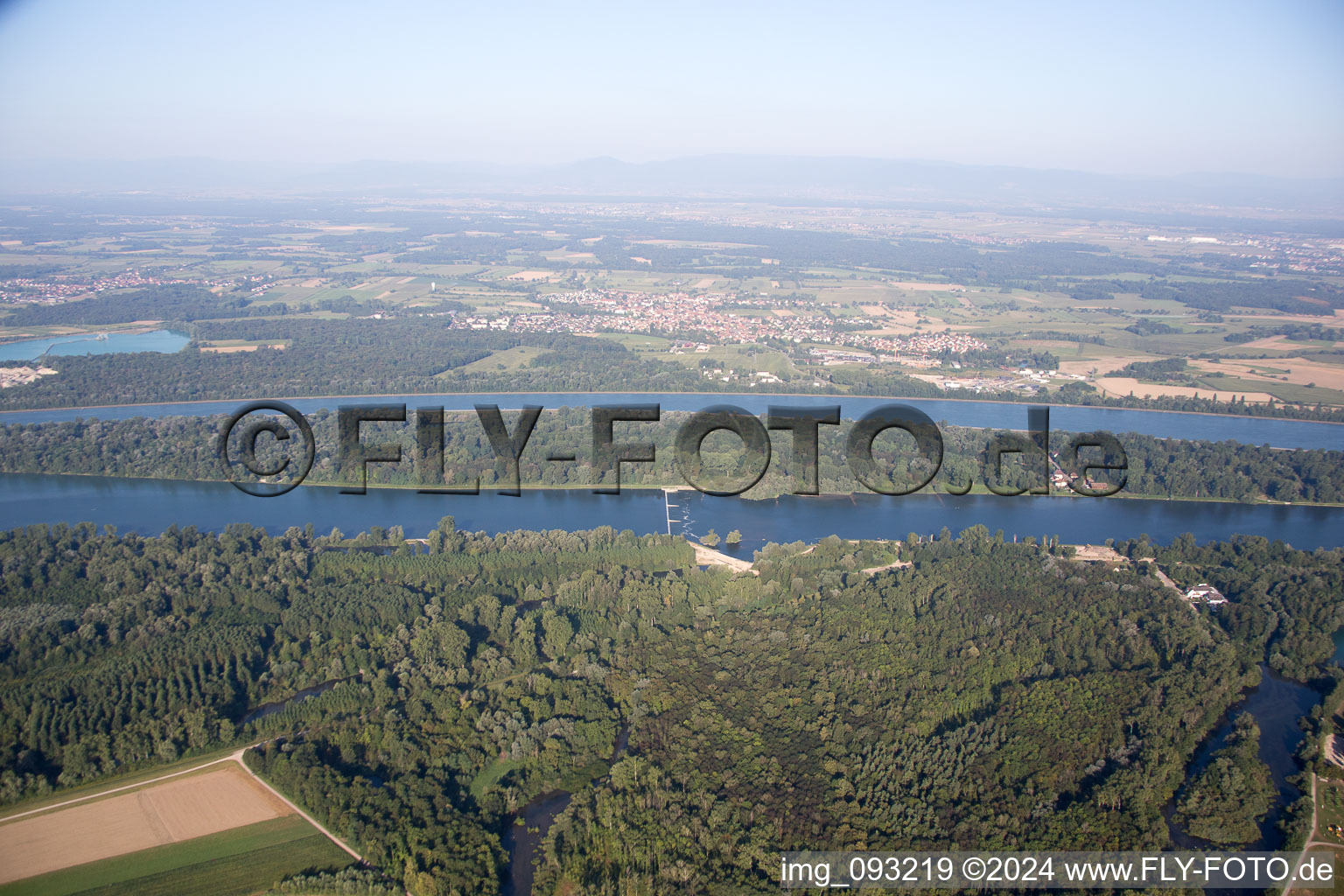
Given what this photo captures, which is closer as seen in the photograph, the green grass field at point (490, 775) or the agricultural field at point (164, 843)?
the agricultural field at point (164, 843)

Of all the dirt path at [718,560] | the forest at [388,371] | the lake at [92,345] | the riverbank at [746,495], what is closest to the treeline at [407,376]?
the forest at [388,371]

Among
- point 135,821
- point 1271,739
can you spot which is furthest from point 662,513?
point 1271,739

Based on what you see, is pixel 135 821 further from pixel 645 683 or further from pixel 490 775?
pixel 645 683

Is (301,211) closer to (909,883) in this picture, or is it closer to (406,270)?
(406,270)

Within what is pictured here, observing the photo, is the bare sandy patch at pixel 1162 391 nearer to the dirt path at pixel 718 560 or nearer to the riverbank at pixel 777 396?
the riverbank at pixel 777 396

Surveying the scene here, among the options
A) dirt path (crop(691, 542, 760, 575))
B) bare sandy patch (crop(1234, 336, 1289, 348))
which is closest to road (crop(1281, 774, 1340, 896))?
dirt path (crop(691, 542, 760, 575))

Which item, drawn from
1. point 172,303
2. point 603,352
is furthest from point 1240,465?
point 172,303

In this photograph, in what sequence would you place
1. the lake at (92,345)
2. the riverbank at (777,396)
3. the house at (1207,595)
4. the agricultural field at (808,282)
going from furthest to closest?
the agricultural field at (808,282) < the lake at (92,345) < the riverbank at (777,396) < the house at (1207,595)

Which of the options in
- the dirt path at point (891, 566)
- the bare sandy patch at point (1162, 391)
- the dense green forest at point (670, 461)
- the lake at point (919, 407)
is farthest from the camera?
the bare sandy patch at point (1162, 391)
